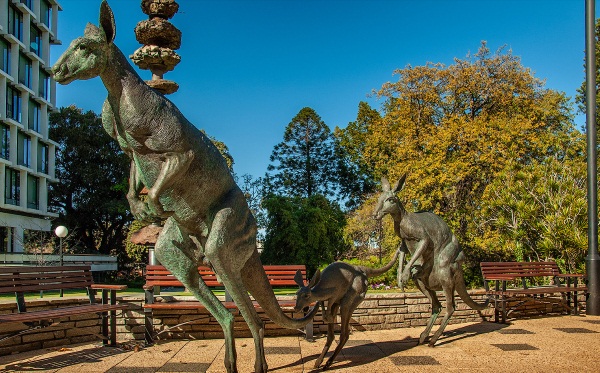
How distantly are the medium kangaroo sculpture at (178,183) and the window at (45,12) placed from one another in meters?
43.5

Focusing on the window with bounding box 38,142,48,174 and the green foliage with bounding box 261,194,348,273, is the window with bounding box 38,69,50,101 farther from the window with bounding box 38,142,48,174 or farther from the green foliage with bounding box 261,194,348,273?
the green foliage with bounding box 261,194,348,273

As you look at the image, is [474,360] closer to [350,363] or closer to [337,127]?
[350,363]

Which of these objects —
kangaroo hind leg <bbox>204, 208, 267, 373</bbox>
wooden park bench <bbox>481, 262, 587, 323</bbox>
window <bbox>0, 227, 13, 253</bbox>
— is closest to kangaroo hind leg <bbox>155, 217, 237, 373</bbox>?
kangaroo hind leg <bbox>204, 208, 267, 373</bbox>

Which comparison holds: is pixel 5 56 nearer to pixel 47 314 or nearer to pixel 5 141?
pixel 5 141

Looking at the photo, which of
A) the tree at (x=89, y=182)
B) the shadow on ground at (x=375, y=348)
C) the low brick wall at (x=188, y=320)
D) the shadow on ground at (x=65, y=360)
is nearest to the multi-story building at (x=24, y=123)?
the tree at (x=89, y=182)

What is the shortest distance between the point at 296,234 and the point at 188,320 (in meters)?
18.8

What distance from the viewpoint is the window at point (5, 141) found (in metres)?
35.6

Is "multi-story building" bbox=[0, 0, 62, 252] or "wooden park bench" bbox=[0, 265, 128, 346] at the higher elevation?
"multi-story building" bbox=[0, 0, 62, 252]

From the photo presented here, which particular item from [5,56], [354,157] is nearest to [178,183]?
[354,157]

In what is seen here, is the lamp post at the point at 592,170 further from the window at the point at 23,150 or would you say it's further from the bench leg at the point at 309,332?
the window at the point at 23,150

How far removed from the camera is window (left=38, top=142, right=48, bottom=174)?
38906 mm

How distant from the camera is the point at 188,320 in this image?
7121mm

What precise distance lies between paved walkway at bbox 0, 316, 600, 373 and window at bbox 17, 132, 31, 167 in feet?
116

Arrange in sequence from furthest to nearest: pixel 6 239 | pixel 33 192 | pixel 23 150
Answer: pixel 33 192
pixel 23 150
pixel 6 239
